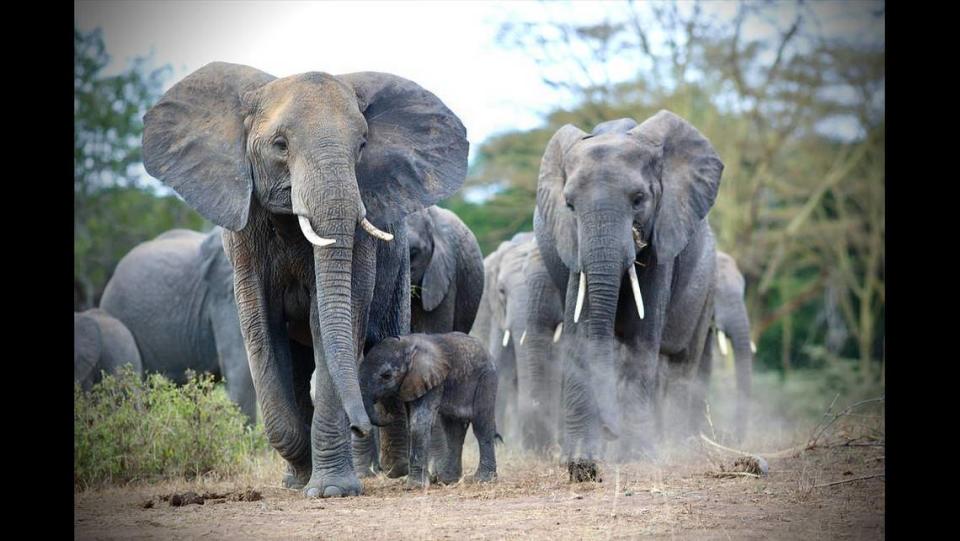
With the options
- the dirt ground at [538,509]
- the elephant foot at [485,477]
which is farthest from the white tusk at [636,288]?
the elephant foot at [485,477]

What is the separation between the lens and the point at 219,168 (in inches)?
302

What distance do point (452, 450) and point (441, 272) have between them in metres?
2.70

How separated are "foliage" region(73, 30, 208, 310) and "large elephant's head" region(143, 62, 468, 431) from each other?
11386 millimetres

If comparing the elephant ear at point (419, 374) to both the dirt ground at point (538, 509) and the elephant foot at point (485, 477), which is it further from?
the elephant foot at point (485, 477)

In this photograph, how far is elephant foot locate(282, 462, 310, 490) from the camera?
823cm

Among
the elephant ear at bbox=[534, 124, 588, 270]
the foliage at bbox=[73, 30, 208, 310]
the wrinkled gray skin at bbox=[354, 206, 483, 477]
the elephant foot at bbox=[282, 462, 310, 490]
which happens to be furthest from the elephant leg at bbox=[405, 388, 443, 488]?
the foliage at bbox=[73, 30, 208, 310]

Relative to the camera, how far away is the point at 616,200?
30.2ft

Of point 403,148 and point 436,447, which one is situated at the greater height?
point 403,148

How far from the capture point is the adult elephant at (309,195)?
7328 mm

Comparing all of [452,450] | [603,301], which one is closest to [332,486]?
[452,450]

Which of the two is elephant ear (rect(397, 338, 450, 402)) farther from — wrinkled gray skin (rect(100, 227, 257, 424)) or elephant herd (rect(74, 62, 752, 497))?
wrinkled gray skin (rect(100, 227, 257, 424))

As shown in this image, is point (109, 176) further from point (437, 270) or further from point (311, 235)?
point (311, 235)

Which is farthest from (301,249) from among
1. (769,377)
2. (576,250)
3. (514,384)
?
(769,377)

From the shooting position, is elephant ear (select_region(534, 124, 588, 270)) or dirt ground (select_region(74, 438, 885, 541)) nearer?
dirt ground (select_region(74, 438, 885, 541))
